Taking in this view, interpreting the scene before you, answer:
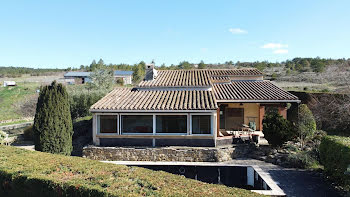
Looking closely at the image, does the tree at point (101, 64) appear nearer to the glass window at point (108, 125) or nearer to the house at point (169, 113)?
the house at point (169, 113)

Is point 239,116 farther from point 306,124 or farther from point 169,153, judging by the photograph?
point 169,153

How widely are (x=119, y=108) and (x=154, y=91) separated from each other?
13.3ft

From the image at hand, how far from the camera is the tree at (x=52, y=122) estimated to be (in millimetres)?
14125

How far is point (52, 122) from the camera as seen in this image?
14383 mm

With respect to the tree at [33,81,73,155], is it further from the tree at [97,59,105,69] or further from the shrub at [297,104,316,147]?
the tree at [97,59,105,69]

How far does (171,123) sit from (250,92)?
7149mm

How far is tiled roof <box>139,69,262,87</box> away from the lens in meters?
19.6

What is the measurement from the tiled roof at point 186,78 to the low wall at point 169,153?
5380 mm

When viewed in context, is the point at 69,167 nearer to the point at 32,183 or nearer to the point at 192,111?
the point at 32,183

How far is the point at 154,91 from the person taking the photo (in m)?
19.4

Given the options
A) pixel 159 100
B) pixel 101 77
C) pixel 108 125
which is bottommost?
pixel 108 125

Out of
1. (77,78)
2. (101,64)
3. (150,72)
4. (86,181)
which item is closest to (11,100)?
(101,64)

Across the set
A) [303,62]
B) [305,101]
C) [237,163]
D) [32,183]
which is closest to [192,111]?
[237,163]

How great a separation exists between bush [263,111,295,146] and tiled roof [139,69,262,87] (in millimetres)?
5461
